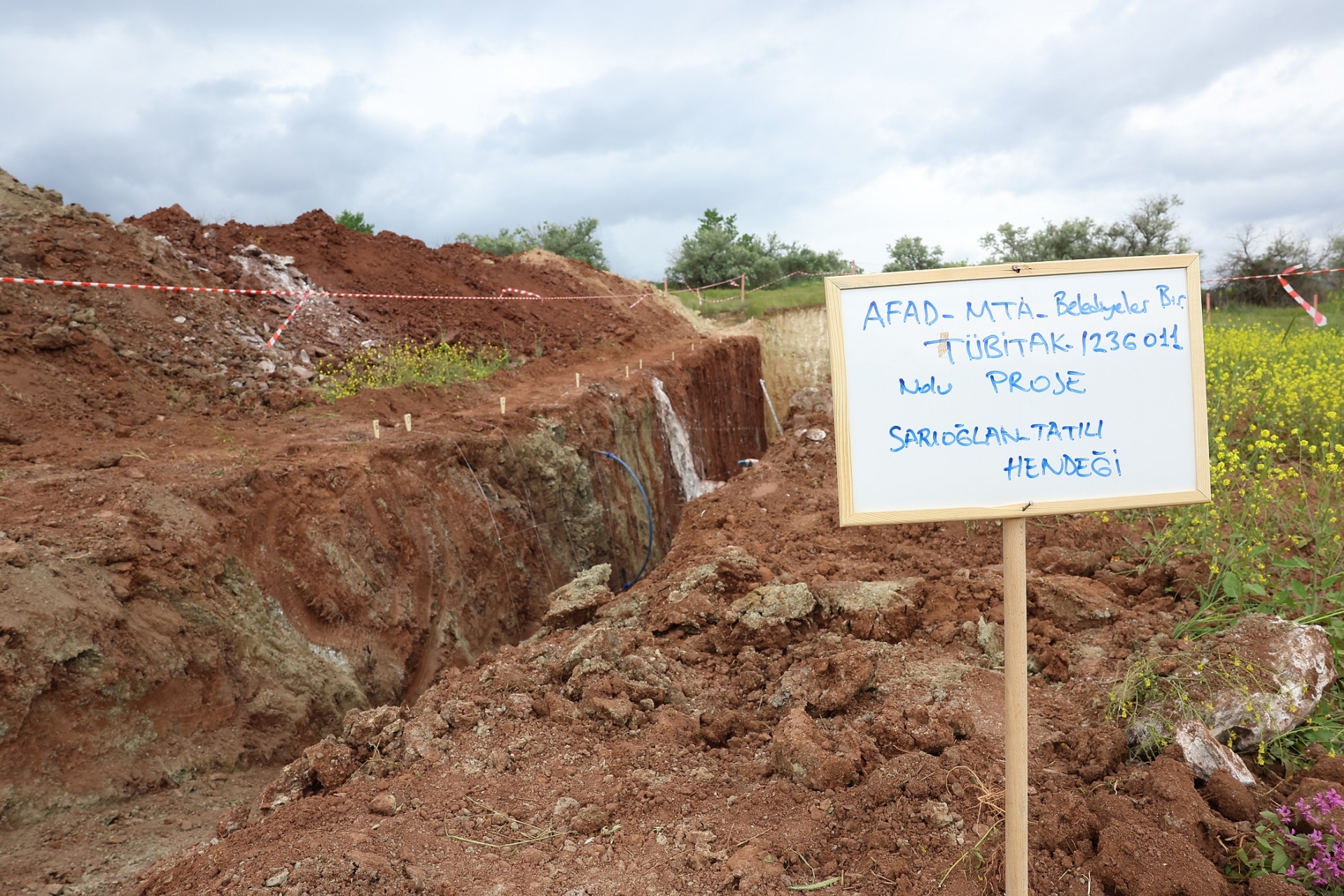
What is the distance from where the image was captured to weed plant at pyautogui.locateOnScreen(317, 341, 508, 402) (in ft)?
31.6

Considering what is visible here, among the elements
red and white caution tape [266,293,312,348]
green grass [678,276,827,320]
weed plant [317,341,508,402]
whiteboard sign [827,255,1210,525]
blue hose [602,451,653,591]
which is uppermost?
green grass [678,276,827,320]

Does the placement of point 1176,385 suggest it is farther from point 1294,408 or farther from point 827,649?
point 1294,408

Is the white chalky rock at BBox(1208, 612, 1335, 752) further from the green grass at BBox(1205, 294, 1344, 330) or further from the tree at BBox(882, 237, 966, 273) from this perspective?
the tree at BBox(882, 237, 966, 273)

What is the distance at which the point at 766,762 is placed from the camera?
9.73ft

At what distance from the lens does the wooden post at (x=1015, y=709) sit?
2.08m

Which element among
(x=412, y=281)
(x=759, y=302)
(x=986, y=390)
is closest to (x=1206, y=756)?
(x=986, y=390)

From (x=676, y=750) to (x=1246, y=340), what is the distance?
883cm

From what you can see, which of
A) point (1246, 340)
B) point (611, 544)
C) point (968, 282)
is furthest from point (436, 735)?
point (1246, 340)

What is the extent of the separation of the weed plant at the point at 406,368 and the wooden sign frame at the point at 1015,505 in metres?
8.04

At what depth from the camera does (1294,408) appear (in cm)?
635

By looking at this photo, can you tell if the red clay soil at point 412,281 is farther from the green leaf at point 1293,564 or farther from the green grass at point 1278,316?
the green leaf at point 1293,564

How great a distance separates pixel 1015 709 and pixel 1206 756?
796 millimetres

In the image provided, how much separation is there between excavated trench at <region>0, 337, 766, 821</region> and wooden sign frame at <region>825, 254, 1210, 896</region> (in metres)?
4.48

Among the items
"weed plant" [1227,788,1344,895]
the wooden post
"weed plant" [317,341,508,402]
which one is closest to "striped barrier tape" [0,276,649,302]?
"weed plant" [317,341,508,402]
